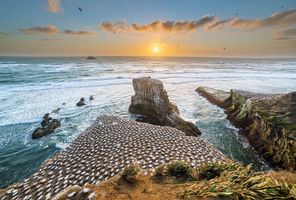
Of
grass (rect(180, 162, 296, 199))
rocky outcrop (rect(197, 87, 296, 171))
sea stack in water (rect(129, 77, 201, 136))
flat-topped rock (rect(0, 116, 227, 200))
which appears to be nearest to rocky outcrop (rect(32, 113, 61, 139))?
flat-topped rock (rect(0, 116, 227, 200))

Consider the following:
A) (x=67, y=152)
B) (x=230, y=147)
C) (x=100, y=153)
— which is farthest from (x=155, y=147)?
(x=230, y=147)

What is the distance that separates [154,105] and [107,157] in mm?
9516

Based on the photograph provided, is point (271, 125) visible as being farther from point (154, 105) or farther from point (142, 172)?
point (142, 172)

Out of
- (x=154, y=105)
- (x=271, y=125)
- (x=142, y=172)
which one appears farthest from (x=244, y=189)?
(x=154, y=105)

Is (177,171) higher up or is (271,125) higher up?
(177,171)

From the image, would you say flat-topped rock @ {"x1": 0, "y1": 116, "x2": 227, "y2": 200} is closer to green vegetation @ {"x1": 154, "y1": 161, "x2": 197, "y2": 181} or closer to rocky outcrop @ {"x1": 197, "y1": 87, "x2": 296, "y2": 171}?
green vegetation @ {"x1": 154, "y1": 161, "x2": 197, "y2": 181}

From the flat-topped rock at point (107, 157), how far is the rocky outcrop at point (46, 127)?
551cm

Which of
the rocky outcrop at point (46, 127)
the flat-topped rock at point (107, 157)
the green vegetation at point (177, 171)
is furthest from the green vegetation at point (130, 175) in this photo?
the rocky outcrop at point (46, 127)

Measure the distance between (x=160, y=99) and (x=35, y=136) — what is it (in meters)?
9.24

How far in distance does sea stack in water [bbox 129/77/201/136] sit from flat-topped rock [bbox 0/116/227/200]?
4364 mm

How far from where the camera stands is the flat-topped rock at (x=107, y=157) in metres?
7.28

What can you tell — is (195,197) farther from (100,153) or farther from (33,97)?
(33,97)

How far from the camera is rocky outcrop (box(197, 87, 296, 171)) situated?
11477 millimetres

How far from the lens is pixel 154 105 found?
17828 millimetres
